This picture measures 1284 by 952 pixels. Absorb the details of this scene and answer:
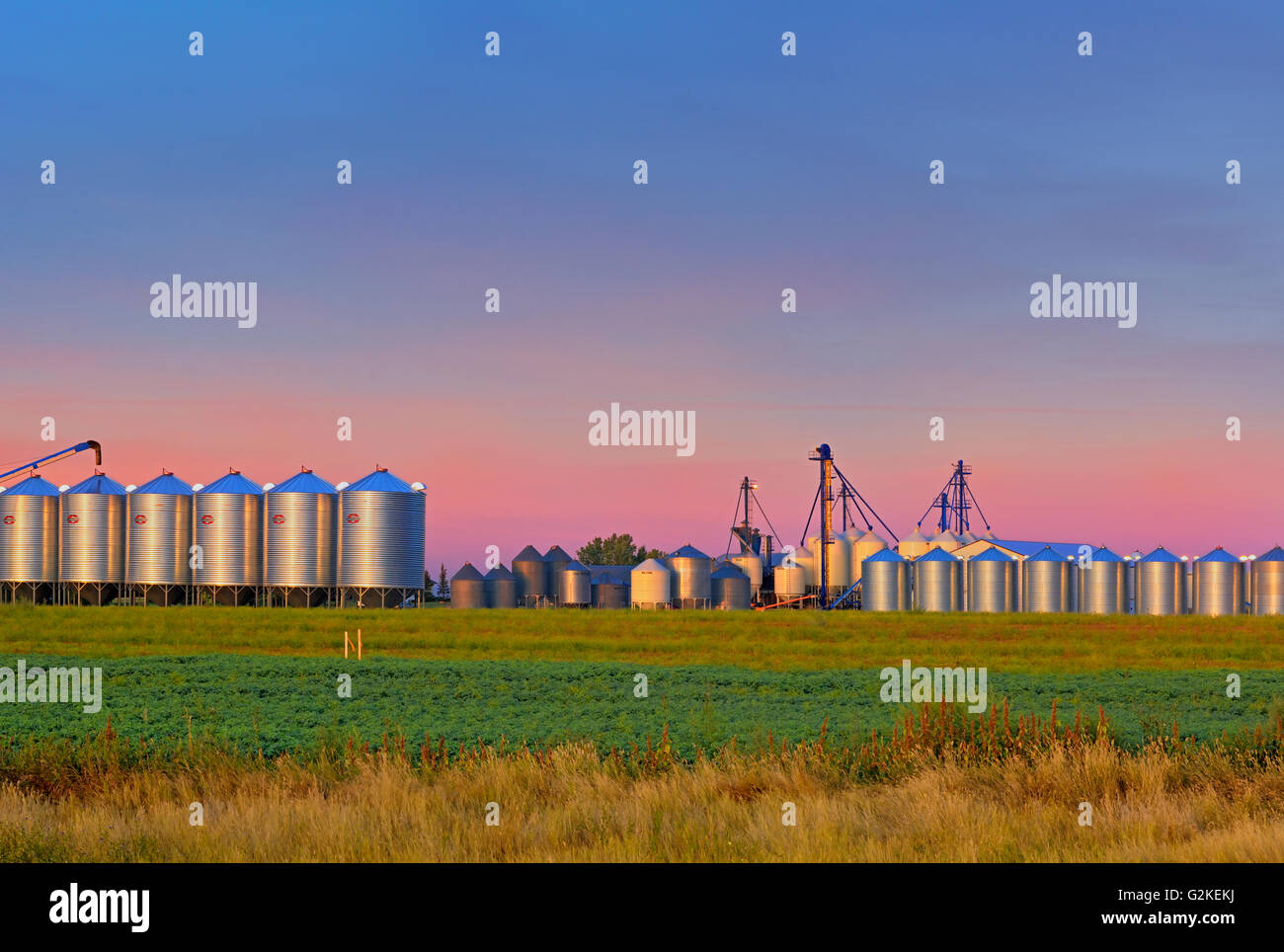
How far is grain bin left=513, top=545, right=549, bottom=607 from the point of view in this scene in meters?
93.7

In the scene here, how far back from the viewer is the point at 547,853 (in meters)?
10.3

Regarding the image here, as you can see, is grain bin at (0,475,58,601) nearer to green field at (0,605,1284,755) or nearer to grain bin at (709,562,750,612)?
green field at (0,605,1284,755)

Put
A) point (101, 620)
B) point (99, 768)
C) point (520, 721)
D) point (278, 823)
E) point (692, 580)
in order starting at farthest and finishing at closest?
point (692, 580)
point (101, 620)
point (520, 721)
point (99, 768)
point (278, 823)

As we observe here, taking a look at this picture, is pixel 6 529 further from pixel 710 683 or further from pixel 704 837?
pixel 704 837

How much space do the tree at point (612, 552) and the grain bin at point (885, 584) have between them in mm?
72450

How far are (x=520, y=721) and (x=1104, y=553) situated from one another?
73531mm

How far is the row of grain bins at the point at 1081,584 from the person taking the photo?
82.5m

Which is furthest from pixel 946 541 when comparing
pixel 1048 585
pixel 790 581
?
pixel 1048 585

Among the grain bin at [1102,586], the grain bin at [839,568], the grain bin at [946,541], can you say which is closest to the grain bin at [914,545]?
the grain bin at [946,541]

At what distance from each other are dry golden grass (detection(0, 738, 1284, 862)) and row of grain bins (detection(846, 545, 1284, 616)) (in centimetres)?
6954

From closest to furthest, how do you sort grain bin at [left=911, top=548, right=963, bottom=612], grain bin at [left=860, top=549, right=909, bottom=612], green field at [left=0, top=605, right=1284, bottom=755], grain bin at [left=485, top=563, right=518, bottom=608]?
green field at [left=0, top=605, right=1284, bottom=755]
grain bin at [left=911, top=548, right=963, bottom=612]
grain bin at [left=860, top=549, right=909, bottom=612]
grain bin at [left=485, top=563, right=518, bottom=608]

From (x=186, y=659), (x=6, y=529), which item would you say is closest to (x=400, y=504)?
(x=6, y=529)

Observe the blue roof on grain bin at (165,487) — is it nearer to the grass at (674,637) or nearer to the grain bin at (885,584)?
the grass at (674,637)

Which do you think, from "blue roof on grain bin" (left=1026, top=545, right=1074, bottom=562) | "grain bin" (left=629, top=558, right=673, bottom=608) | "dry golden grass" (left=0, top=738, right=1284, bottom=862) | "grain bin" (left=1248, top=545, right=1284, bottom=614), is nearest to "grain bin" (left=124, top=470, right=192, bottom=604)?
"grain bin" (left=629, top=558, right=673, bottom=608)
